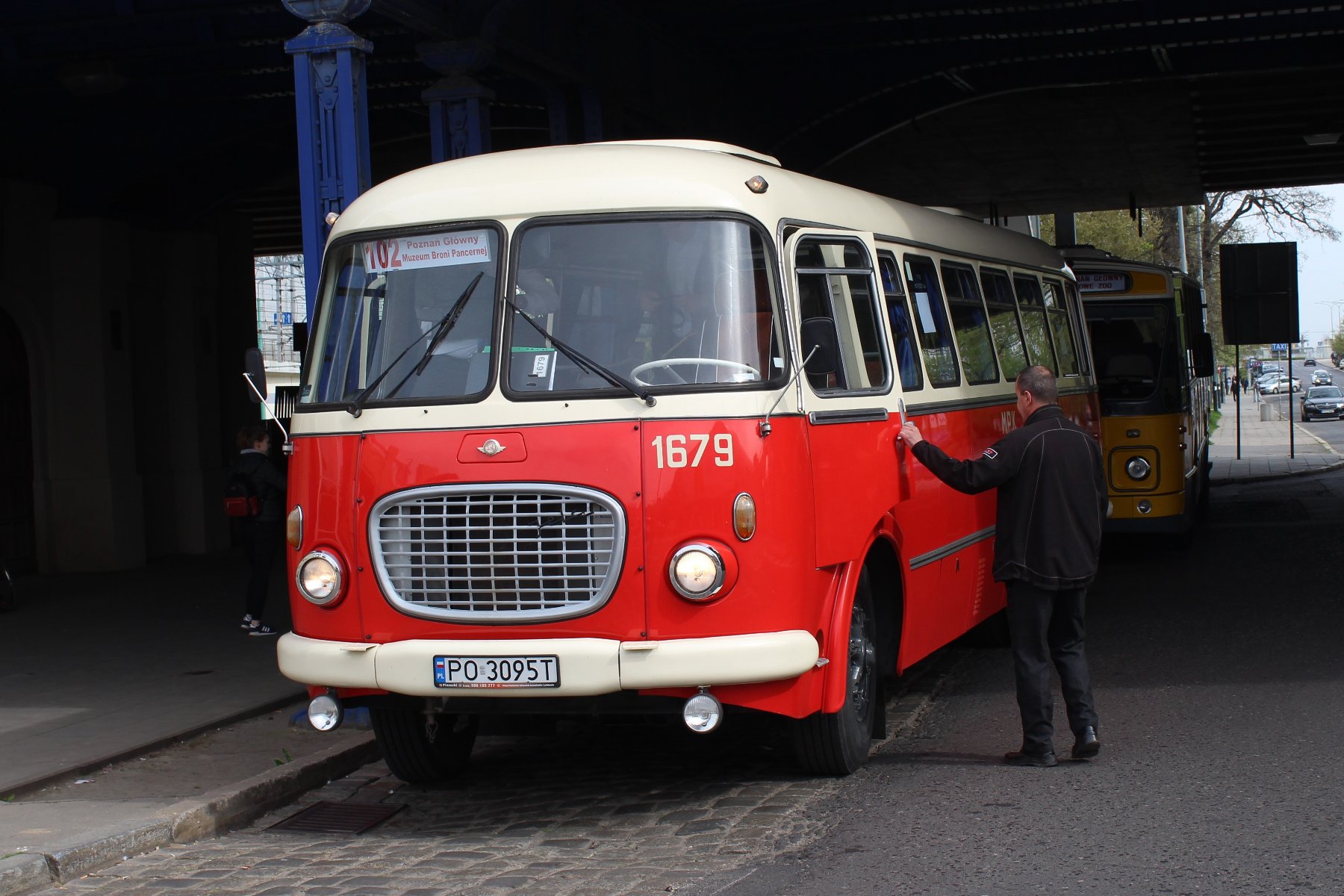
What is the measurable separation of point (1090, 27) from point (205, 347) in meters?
11.7

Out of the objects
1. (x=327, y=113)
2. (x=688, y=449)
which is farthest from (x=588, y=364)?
(x=327, y=113)

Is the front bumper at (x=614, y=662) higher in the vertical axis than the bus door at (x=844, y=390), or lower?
lower

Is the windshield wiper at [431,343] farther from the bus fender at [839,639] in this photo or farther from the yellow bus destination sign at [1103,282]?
the yellow bus destination sign at [1103,282]

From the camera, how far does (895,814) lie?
6.50 metres

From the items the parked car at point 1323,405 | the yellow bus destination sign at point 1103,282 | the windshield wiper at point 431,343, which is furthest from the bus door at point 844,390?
the parked car at point 1323,405

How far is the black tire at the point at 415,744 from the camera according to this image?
7.31m

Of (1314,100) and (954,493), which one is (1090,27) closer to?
(1314,100)

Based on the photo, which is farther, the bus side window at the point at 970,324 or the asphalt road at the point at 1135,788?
the bus side window at the point at 970,324

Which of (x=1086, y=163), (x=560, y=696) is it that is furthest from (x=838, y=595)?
(x=1086, y=163)

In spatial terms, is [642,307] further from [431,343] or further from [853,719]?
[853,719]

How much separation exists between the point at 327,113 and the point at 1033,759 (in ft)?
16.9

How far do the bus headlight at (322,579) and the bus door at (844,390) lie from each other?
78.7 inches

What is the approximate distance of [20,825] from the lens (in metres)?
6.72

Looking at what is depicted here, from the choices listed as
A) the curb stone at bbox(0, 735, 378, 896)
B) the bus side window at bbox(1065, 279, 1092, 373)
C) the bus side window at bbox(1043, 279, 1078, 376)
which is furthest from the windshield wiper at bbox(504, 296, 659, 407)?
the bus side window at bbox(1065, 279, 1092, 373)
